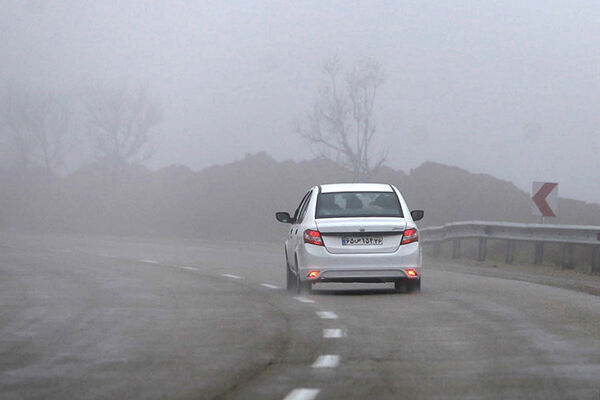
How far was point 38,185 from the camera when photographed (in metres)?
103

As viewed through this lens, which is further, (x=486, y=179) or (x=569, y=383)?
(x=486, y=179)

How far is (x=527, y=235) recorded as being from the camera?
2495 centimetres

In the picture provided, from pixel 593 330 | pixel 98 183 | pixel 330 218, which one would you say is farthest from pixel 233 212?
pixel 593 330

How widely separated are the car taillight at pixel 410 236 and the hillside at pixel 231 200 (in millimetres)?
25534

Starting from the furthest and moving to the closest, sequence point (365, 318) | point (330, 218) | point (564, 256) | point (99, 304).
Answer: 1. point (564, 256)
2. point (330, 218)
3. point (99, 304)
4. point (365, 318)

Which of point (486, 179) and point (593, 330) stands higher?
point (486, 179)

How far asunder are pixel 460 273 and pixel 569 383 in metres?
14.0

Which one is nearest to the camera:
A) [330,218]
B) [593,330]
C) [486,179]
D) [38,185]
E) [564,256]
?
[593,330]

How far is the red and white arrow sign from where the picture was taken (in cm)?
2672

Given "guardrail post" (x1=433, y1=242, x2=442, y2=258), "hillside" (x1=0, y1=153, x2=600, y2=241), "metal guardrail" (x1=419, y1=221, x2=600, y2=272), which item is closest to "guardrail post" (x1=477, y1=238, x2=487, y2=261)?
"metal guardrail" (x1=419, y1=221, x2=600, y2=272)

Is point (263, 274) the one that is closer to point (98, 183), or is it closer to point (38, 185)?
point (98, 183)

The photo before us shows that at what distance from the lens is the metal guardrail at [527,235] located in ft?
75.3

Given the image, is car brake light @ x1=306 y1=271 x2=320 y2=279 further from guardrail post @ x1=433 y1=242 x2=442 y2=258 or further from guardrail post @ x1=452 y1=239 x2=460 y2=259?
guardrail post @ x1=433 y1=242 x2=442 y2=258

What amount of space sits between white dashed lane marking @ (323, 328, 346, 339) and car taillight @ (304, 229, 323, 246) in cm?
457
